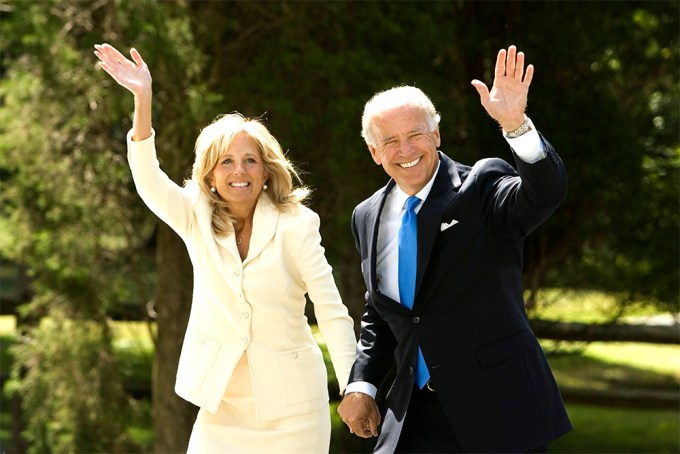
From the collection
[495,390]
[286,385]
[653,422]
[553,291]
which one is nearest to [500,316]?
[495,390]

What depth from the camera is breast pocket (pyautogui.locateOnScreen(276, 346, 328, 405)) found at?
3.94 metres

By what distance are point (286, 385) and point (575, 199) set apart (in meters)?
4.78

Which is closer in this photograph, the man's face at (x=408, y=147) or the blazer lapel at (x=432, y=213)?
the blazer lapel at (x=432, y=213)

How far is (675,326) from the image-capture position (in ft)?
32.8

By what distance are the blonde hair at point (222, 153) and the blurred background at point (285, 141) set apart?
3263 mm

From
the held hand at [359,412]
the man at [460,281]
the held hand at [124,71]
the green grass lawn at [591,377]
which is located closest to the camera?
the man at [460,281]

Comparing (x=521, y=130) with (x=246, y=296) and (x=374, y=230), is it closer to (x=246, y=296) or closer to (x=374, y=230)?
(x=374, y=230)

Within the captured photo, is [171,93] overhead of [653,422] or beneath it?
overhead

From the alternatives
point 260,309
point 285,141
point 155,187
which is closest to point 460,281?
point 260,309

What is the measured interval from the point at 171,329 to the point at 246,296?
4.59 meters

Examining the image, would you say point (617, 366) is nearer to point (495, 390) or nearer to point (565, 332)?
point (565, 332)

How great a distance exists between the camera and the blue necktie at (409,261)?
11.4 feet

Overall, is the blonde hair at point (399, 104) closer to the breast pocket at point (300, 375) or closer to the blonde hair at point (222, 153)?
the blonde hair at point (222, 153)

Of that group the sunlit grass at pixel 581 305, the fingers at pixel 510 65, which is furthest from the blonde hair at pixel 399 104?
the sunlit grass at pixel 581 305
